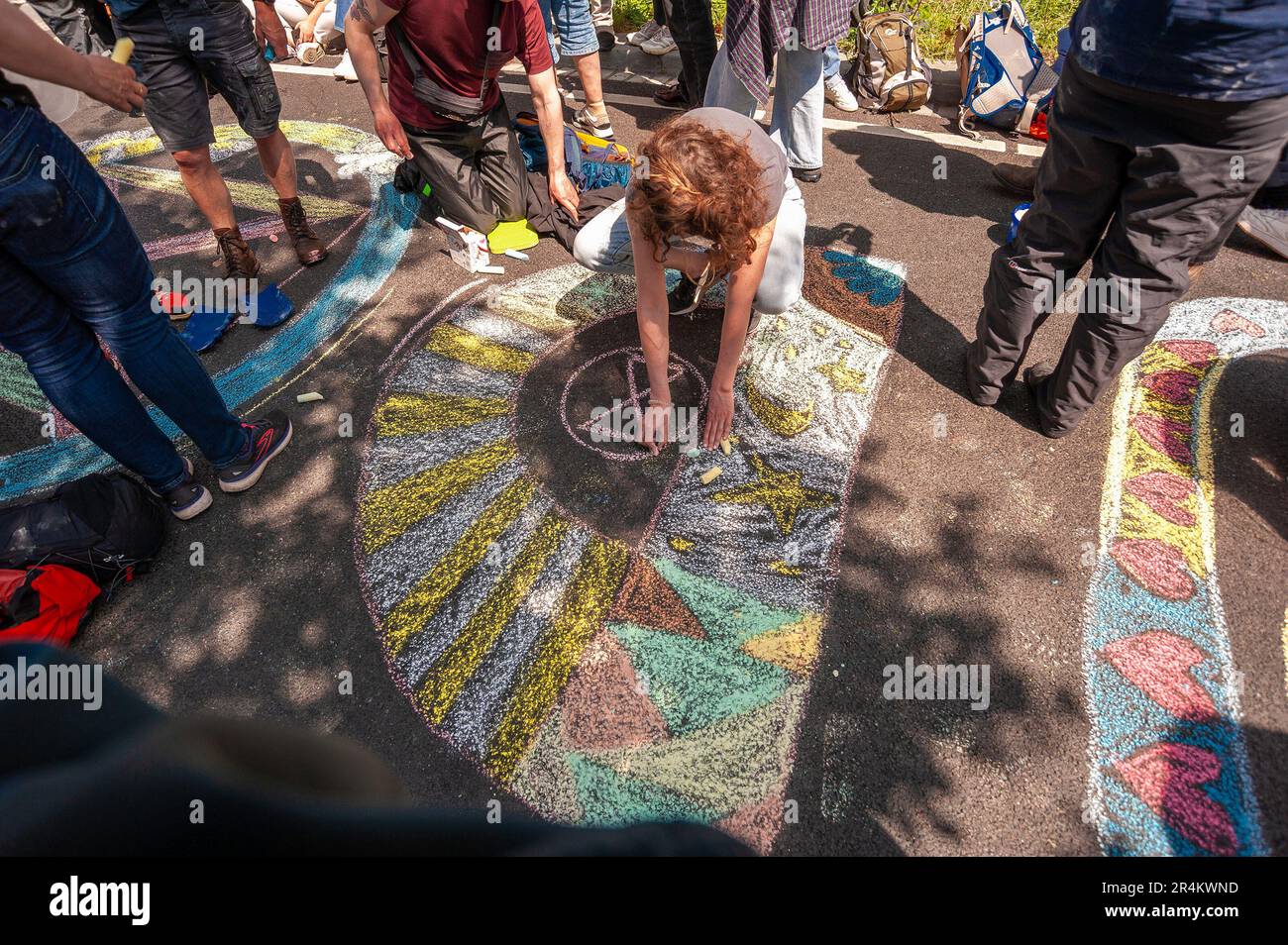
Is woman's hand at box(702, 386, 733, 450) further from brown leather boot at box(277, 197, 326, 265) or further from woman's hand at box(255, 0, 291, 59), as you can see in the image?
woman's hand at box(255, 0, 291, 59)

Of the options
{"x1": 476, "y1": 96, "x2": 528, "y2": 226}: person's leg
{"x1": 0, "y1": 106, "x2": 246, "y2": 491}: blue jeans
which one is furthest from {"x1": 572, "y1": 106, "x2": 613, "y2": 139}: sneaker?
{"x1": 0, "y1": 106, "x2": 246, "y2": 491}: blue jeans

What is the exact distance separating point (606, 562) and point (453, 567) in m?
0.62

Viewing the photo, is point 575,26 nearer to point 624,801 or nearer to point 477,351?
point 477,351

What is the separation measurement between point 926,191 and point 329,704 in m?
4.52

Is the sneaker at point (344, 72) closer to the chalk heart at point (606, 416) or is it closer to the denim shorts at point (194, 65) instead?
the denim shorts at point (194, 65)

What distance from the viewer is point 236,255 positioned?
400 cm

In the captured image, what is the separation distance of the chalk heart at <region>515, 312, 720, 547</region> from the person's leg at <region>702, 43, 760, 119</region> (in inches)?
60.9

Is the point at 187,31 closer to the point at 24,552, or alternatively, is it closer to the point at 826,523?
the point at 24,552

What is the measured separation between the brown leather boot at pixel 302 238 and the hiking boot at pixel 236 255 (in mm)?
258

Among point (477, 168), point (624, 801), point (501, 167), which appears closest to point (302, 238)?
point (477, 168)

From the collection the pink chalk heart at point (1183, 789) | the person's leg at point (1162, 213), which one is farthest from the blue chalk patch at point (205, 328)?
the pink chalk heart at point (1183, 789)

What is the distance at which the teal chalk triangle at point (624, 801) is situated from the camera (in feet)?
6.93

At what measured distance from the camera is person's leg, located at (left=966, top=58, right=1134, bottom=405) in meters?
2.46
